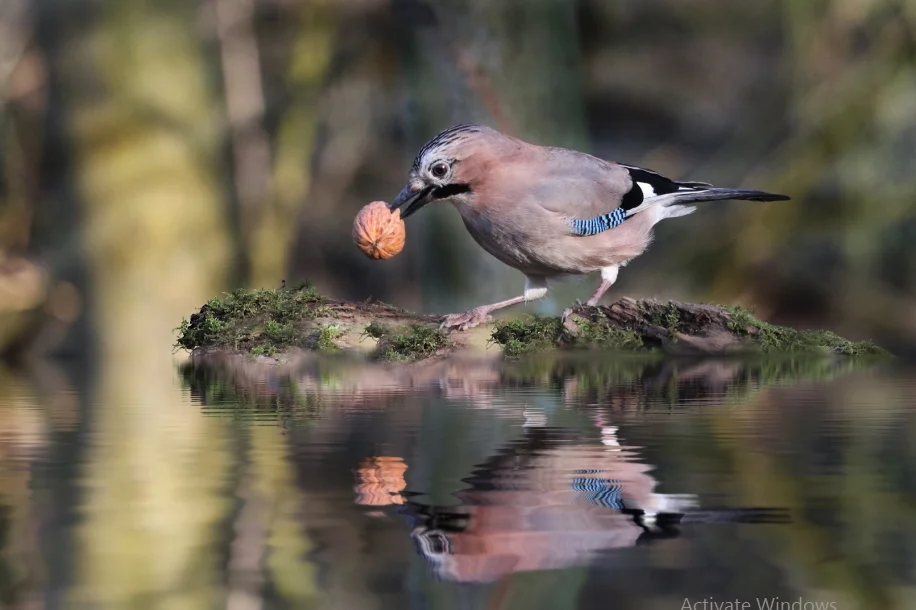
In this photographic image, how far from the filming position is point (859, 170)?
6.48 metres

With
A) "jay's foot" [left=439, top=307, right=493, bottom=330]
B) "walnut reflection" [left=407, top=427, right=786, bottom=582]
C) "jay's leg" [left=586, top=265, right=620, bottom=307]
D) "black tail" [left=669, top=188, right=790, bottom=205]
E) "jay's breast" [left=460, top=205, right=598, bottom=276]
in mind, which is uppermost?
"black tail" [left=669, top=188, right=790, bottom=205]

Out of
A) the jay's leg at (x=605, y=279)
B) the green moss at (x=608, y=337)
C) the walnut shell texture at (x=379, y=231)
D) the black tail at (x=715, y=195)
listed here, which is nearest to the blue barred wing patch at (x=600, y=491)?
the green moss at (x=608, y=337)

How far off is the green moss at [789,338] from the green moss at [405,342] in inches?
52.7

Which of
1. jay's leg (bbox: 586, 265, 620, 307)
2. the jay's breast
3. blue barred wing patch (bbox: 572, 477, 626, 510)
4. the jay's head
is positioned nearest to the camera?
blue barred wing patch (bbox: 572, 477, 626, 510)

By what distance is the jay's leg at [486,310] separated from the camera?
509cm

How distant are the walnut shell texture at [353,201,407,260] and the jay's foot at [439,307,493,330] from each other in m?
0.41

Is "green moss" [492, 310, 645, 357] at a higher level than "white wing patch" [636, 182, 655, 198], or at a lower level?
lower

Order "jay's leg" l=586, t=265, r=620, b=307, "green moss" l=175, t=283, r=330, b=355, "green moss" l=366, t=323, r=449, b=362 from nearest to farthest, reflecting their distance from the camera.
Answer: "green moss" l=366, t=323, r=449, b=362
"green moss" l=175, t=283, r=330, b=355
"jay's leg" l=586, t=265, r=620, b=307

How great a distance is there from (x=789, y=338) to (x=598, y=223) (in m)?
1.02

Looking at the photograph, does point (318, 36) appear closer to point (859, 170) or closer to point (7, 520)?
point (859, 170)

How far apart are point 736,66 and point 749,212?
1357 millimetres

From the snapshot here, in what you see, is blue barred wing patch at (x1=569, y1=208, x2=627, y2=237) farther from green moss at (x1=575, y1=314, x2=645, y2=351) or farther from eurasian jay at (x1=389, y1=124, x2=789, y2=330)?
green moss at (x1=575, y1=314, x2=645, y2=351)

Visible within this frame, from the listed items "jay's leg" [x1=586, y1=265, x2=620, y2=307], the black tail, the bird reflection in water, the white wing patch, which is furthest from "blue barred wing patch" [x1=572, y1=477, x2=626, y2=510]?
the black tail

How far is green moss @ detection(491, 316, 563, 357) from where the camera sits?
5.05 m
